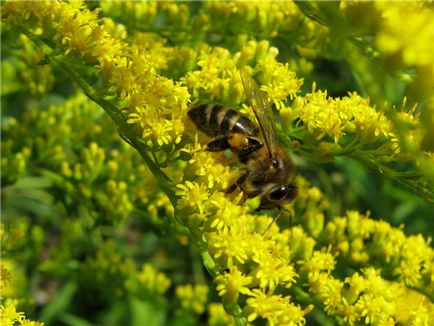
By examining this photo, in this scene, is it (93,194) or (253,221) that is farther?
(93,194)

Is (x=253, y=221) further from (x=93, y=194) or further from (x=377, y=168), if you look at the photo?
(x=93, y=194)

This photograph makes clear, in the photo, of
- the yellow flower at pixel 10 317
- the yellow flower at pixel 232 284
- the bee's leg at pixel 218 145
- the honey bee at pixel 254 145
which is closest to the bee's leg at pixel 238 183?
the honey bee at pixel 254 145

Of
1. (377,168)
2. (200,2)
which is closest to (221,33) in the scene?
(200,2)

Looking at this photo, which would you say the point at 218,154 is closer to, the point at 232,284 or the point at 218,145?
the point at 218,145

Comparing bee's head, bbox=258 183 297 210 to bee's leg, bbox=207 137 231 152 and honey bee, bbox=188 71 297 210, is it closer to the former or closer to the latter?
honey bee, bbox=188 71 297 210

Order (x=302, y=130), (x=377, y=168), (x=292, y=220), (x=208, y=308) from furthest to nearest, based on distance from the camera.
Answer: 1. (x=208, y=308)
2. (x=292, y=220)
3. (x=302, y=130)
4. (x=377, y=168)

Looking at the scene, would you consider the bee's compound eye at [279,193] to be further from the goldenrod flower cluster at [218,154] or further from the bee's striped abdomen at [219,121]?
the bee's striped abdomen at [219,121]

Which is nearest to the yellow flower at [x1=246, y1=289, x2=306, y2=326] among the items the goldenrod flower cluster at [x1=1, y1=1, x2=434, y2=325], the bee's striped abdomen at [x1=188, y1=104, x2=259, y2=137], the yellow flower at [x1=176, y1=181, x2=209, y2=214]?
the goldenrod flower cluster at [x1=1, y1=1, x2=434, y2=325]
